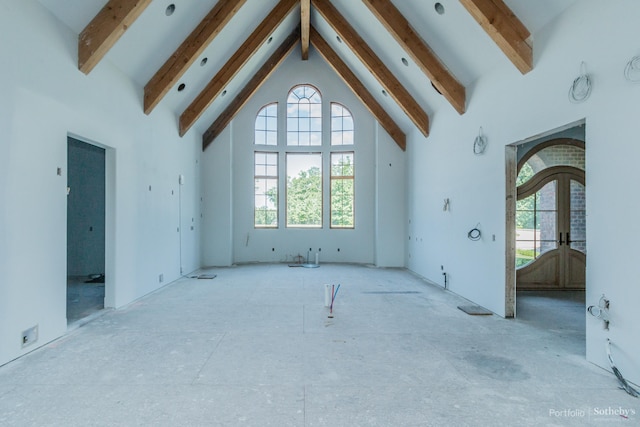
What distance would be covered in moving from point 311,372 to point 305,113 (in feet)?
25.9

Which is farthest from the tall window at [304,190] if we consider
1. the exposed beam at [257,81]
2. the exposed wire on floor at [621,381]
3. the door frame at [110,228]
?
the exposed wire on floor at [621,381]

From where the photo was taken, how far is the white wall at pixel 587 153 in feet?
8.80

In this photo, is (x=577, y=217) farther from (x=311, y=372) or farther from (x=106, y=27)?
(x=106, y=27)

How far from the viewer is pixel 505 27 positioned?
151 inches

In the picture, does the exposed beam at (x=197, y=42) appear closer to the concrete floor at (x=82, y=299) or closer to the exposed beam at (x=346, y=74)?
the concrete floor at (x=82, y=299)

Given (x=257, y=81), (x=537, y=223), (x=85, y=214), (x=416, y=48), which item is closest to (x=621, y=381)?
(x=537, y=223)

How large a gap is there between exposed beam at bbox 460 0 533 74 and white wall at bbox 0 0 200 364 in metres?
4.48

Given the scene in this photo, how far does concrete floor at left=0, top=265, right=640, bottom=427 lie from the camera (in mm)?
2209

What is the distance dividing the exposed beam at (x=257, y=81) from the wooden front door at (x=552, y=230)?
20.4 ft

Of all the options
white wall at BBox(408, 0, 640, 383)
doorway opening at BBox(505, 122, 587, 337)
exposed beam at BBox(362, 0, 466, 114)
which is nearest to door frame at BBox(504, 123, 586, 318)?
white wall at BBox(408, 0, 640, 383)

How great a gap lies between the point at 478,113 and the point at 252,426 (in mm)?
4967

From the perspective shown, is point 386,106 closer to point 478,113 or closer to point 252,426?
point 478,113

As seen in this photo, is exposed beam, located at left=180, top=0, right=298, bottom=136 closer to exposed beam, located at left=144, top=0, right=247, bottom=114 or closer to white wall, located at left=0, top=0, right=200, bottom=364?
exposed beam, located at left=144, top=0, right=247, bottom=114

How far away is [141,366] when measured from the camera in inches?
115
